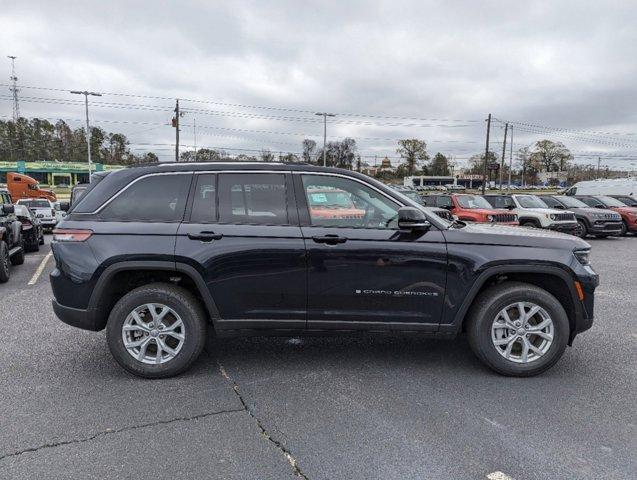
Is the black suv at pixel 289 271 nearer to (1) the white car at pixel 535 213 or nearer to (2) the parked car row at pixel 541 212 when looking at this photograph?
(2) the parked car row at pixel 541 212

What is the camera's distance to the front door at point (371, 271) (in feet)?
12.7

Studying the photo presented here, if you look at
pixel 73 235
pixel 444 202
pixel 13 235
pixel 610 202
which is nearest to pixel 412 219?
pixel 73 235

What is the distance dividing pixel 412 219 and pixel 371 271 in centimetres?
55

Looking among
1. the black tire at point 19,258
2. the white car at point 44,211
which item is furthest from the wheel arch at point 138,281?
the white car at point 44,211

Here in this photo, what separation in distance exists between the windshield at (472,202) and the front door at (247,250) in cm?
1224

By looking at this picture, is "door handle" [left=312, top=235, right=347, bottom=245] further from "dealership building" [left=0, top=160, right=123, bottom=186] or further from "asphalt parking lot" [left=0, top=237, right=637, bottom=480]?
"dealership building" [left=0, top=160, right=123, bottom=186]

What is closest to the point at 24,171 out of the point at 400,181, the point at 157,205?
the point at 157,205

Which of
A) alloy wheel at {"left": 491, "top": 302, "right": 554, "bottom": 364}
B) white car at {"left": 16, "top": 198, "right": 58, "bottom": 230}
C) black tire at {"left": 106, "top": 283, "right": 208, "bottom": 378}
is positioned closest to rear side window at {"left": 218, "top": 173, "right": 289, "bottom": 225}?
black tire at {"left": 106, "top": 283, "right": 208, "bottom": 378}

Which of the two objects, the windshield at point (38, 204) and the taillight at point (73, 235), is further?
the windshield at point (38, 204)

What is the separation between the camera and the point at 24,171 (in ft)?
216

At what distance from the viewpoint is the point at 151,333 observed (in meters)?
3.94

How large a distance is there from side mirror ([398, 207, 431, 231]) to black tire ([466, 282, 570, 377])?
857 mm

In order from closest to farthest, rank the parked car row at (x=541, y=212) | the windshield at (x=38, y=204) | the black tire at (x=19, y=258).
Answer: the black tire at (x=19, y=258) < the parked car row at (x=541, y=212) < the windshield at (x=38, y=204)

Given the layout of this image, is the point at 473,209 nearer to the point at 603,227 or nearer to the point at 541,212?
the point at 541,212
